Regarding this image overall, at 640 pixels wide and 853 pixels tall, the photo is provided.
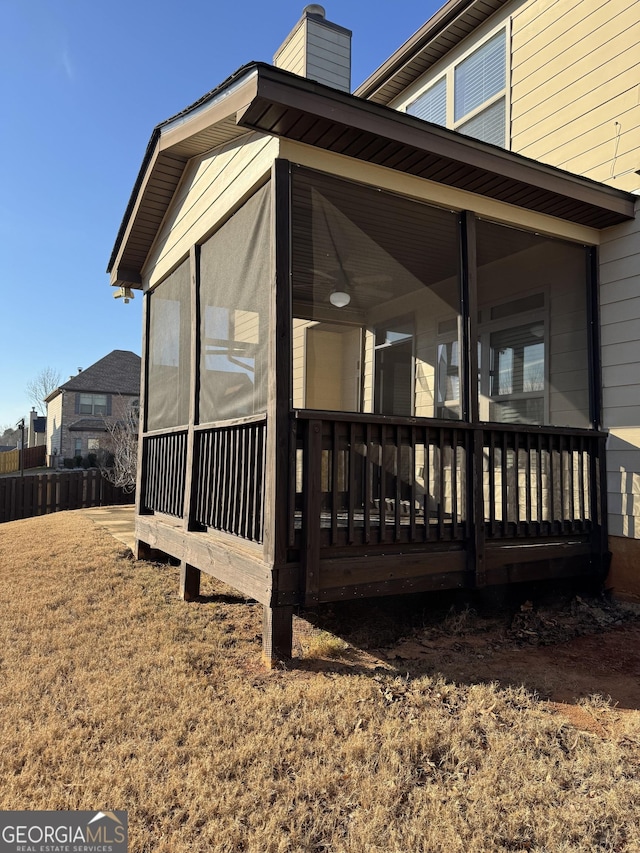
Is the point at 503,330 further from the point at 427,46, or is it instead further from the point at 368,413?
the point at 427,46

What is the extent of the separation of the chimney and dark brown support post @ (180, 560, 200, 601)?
7.98 m

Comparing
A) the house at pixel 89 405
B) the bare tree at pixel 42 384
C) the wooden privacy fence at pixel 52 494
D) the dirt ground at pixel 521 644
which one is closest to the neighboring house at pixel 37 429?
the bare tree at pixel 42 384

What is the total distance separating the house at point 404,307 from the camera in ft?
12.0

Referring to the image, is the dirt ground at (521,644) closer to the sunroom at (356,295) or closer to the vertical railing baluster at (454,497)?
the sunroom at (356,295)

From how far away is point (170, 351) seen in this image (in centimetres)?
623

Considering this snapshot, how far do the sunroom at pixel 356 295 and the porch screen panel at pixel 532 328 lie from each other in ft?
0.07

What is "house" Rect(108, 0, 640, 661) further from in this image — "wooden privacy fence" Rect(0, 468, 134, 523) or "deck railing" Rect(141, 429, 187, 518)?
"wooden privacy fence" Rect(0, 468, 134, 523)

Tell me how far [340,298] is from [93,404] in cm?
2978

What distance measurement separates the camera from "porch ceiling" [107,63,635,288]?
3.43 metres

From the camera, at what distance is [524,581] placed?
4586 millimetres

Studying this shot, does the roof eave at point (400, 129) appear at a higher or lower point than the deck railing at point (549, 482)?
higher

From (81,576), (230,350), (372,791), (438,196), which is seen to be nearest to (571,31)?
(438,196)

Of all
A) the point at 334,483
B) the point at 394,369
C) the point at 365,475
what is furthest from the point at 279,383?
the point at 394,369

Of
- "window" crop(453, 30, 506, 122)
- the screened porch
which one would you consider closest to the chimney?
"window" crop(453, 30, 506, 122)
